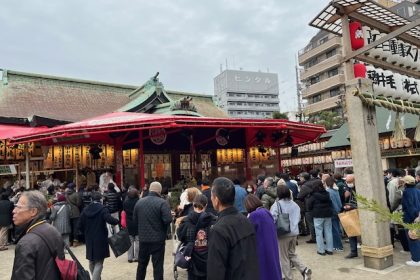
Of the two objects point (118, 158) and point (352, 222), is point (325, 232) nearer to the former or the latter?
point (352, 222)

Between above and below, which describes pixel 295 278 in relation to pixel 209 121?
below

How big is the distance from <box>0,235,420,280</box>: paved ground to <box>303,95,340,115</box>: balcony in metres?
40.1

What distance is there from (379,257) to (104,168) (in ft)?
43.7

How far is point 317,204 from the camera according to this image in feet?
26.9

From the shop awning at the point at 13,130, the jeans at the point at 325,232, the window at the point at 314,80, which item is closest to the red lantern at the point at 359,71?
the jeans at the point at 325,232

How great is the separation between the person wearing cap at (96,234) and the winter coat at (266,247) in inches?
117

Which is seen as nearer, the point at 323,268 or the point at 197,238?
the point at 197,238

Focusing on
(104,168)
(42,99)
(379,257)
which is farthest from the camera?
(42,99)

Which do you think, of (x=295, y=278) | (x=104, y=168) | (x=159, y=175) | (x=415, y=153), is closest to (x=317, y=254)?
(x=295, y=278)

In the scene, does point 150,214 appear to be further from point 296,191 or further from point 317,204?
point 296,191

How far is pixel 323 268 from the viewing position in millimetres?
7168

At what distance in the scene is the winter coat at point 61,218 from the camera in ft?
30.1

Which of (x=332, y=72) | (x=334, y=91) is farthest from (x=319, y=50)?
(x=334, y=91)

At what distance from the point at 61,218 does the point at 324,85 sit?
45509 mm
